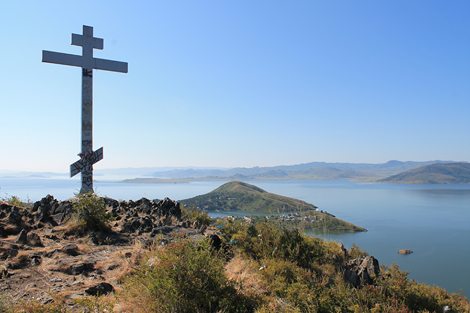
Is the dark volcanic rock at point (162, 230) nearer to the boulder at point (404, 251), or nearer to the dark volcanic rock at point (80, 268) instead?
the dark volcanic rock at point (80, 268)

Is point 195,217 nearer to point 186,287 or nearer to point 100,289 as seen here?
point 100,289

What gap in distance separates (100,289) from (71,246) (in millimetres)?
3238

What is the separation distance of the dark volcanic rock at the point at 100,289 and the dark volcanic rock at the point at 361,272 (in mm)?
4946

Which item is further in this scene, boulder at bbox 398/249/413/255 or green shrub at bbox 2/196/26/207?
boulder at bbox 398/249/413/255

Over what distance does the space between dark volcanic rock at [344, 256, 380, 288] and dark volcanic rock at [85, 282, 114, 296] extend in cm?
495

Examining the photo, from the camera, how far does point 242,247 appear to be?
8945 millimetres

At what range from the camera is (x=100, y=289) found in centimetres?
637

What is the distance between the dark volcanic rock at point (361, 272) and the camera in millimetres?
8016

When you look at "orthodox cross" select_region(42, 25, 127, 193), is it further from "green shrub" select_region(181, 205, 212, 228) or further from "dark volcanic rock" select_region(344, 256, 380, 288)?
"dark volcanic rock" select_region(344, 256, 380, 288)

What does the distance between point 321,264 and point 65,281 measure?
227 inches

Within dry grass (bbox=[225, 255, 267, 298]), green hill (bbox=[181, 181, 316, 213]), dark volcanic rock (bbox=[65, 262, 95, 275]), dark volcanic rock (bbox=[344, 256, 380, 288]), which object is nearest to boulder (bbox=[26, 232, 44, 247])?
dark volcanic rock (bbox=[65, 262, 95, 275])

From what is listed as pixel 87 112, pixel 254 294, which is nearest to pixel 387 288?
pixel 254 294

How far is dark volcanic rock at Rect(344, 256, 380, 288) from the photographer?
26.3 ft

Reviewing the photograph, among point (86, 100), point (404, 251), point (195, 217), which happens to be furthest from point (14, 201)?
point (404, 251)
